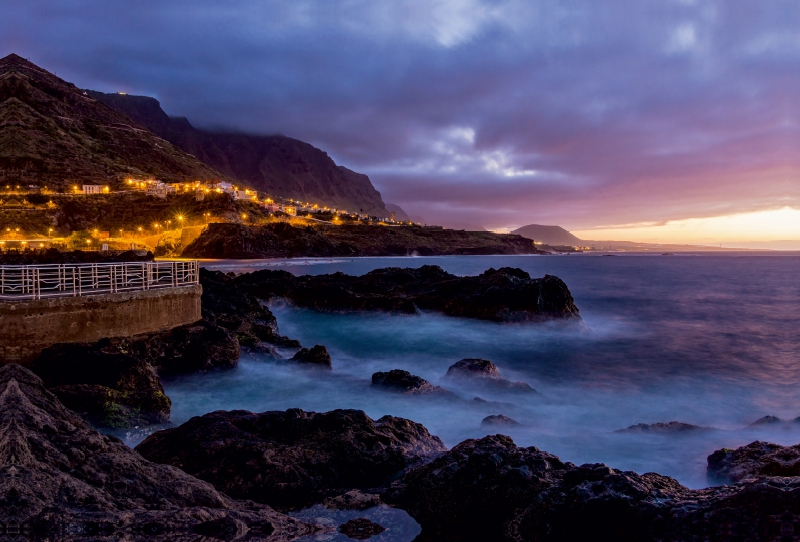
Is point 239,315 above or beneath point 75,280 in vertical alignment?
beneath

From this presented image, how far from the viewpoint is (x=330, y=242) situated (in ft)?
387

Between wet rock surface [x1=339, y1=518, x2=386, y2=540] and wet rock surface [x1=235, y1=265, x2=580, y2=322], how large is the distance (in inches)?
754

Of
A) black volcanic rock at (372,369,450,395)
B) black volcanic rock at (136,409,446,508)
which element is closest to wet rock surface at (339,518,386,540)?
black volcanic rock at (136,409,446,508)

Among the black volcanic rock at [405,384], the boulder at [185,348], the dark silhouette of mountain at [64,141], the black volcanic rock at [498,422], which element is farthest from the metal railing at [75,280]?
the dark silhouette of mountain at [64,141]

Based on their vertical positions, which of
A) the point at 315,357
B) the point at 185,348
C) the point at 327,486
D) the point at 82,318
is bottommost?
the point at 315,357

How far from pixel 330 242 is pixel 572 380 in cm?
10612

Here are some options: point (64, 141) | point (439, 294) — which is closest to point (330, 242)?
point (439, 294)

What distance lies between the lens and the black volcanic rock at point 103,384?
842cm

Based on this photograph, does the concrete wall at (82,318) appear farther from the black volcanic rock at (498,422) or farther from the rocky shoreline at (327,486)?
the black volcanic rock at (498,422)

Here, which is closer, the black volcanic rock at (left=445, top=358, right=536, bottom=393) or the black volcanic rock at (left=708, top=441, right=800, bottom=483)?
the black volcanic rock at (left=708, top=441, right=800, bottom=483)

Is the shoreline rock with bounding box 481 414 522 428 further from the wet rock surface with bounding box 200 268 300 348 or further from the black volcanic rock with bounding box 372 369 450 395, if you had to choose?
the wet rock surface with bounding box 200 268 300 348

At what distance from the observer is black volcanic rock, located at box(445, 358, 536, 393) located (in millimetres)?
13031

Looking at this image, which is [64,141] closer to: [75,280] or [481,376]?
[75,280]

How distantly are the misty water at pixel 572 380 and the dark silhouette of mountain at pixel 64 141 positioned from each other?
4959 inches
